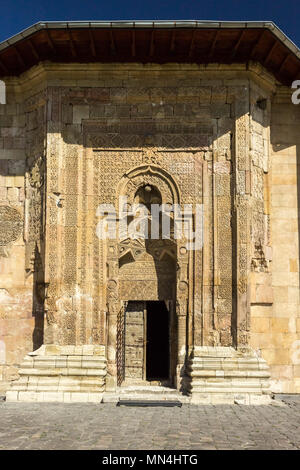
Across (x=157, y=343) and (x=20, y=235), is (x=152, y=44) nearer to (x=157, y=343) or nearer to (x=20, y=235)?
(x=20, y=235)

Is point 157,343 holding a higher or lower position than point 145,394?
higher

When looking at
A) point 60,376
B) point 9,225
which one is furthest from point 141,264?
point 9,225

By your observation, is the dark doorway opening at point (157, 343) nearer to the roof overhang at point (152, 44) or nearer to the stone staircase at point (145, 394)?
the stone staircase at point (145, 394)

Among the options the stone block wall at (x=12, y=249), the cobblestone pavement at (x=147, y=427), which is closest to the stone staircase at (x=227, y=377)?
the cobblestone pavement at (x=147, y=427)

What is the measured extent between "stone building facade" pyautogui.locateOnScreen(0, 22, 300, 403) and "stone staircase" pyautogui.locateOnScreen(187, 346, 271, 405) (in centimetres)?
4

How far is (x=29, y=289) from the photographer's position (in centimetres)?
1102

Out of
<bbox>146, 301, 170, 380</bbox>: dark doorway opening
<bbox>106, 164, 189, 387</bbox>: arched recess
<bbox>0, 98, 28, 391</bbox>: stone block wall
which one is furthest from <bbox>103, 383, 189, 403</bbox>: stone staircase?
<bbox>146, 301, 170, 380</bbox>: dark doorway opening

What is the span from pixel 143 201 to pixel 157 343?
3.88 m

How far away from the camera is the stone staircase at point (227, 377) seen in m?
9.71

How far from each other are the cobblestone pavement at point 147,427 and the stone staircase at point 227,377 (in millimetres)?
339

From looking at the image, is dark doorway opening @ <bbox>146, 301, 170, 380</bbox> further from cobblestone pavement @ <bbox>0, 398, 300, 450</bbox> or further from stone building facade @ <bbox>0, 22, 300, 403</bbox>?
cobblestone pavement @ <bbox>0, 398, 300, 450</bbox>

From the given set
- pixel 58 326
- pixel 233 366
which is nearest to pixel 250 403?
pixel 233 366

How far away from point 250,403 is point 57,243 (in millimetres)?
4313

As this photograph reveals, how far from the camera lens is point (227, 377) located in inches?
390
